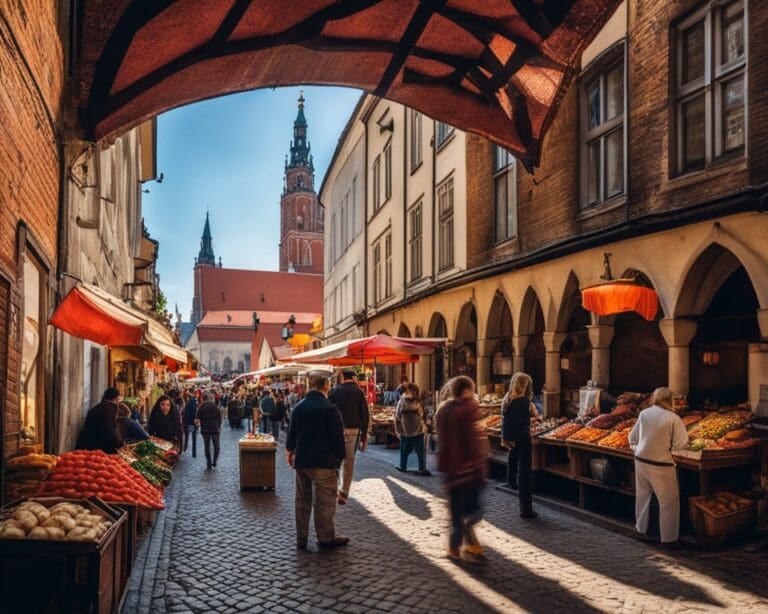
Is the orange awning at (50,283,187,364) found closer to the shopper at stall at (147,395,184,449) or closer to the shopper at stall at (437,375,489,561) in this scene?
the shopper at stall at (437,375,489,561)

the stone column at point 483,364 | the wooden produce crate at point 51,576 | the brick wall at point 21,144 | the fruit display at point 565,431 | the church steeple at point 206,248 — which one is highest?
the church steeple at point 206,248

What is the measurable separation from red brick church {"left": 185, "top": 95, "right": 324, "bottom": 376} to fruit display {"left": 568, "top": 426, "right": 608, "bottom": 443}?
82.8 m

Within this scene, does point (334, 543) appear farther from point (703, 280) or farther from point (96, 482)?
point (703, 280)

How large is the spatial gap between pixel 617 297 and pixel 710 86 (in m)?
2.92

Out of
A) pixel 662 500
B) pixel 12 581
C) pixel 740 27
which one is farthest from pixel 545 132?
pixel 12 581

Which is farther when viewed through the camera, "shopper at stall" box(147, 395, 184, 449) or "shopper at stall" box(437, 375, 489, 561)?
"shopper at stall" box(147, 395, 184, 449)

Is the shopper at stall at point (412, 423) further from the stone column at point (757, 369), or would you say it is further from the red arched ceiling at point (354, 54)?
the stone column at point (757, 369)

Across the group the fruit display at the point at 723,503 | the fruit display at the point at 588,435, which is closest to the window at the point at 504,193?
the fruit display at the point at 588,435

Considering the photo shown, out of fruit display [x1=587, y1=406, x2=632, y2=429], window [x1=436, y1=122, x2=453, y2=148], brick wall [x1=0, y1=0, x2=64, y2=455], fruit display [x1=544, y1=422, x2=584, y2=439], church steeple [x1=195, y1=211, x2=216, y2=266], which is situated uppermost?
church steeple [x1=195, y1=211, x2=216, y2=266]

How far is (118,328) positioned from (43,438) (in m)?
1.46

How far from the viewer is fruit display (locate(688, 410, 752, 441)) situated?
8.33 m

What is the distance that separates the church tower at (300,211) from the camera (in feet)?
340

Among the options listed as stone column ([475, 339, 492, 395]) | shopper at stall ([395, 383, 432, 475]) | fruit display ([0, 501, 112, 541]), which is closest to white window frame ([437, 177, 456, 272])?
stone column ([475, 339, 492, 395])

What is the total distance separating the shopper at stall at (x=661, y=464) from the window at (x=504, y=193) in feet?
26.2
